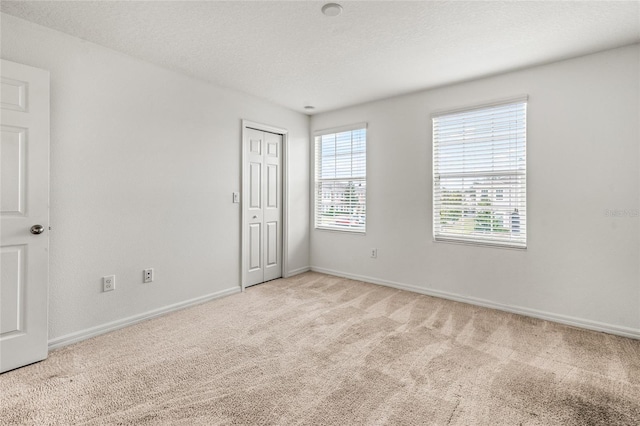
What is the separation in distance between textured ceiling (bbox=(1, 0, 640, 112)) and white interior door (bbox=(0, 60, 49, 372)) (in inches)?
25.2

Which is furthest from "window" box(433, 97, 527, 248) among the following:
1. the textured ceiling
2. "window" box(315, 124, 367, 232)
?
"window" box(315, 124, 367, 232)

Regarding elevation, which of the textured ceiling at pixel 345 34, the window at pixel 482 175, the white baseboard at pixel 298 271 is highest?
the textured ceiling at pixel 345 34

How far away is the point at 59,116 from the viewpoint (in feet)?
8.26

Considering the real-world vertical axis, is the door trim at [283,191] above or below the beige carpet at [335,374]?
above

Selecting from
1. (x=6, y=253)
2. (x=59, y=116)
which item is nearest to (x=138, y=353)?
(x=6, y=253)

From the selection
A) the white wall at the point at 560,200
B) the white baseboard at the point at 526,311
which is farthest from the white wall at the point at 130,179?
the white wall at the point at 560,200

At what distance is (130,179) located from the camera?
116 inches

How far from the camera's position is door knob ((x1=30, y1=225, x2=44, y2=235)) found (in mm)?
2271

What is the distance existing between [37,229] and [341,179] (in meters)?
3.51

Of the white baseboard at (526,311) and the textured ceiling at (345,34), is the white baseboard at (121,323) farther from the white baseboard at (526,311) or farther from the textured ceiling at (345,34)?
the textured ceiling at (345,34)

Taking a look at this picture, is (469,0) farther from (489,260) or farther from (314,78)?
(489,260)

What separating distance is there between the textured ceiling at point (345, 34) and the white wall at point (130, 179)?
0.24 metres

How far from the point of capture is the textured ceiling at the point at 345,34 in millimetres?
2201

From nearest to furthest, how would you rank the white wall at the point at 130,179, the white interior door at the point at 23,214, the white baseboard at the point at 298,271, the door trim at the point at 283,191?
the white interior door at the point at 23,214 < the white wall at the point at 130,179 < the door trim at the point at 283,191 < the white baseboard at the point at 298,271
